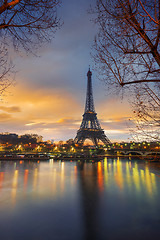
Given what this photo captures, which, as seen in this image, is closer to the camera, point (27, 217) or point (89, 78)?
point (27, 217)

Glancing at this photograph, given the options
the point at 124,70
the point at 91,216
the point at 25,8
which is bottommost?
the point at 91,216

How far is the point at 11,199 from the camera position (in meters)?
15.8

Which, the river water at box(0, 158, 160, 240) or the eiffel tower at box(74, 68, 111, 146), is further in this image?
the eiffel tower at box(74, 68, 111, 146)

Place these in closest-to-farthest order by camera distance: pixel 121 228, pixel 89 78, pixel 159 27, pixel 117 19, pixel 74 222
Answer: pixel 159 27 → pixel 117 19 → pixel 121 228 → pixel 74 222 → pixel 89 78

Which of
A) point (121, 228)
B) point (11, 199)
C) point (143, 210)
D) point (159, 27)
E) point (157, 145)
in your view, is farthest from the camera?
point (11, 199)

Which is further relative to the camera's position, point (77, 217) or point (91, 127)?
point (91, 127)

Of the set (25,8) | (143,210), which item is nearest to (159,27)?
(25,8)

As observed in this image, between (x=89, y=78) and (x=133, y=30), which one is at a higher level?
(x=89, y=78)

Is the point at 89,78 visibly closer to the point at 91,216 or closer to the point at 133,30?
the point at 91,216

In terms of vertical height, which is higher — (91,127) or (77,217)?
(91,127)

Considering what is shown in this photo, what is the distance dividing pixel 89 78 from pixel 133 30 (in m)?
87.5

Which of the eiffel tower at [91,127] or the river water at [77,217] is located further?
the eiffel tower at [91,127]

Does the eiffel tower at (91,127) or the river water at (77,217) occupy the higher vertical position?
the eiffel tower at (91,127)

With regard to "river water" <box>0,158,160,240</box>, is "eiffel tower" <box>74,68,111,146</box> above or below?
above
